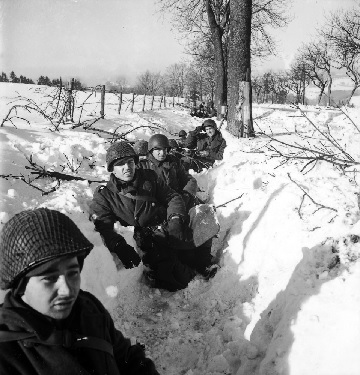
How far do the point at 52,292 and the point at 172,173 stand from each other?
412 cm

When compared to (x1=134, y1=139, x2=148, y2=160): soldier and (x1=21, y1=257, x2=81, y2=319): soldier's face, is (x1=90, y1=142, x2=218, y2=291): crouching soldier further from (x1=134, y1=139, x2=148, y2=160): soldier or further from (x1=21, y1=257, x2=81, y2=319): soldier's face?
(x1=134, y1=139, x2=148, y2=160): soldier

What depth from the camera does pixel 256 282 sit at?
326cm

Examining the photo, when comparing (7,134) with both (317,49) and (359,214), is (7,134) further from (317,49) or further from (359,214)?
(317,49)

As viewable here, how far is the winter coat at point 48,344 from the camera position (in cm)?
137

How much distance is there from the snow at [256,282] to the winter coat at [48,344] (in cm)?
112

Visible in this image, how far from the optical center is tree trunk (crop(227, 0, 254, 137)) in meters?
8.50

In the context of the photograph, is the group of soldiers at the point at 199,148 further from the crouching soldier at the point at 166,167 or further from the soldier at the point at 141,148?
the crouching soldier at the point at 166,167

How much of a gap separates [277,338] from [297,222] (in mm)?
1431

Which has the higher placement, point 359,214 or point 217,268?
point 359,214

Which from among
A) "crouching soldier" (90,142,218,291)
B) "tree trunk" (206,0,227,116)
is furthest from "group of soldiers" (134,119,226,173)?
"tree trunk" (206,0,227,116)

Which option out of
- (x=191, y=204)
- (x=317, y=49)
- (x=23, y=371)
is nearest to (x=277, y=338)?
(x=23, y=371)

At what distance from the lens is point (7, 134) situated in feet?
18.4

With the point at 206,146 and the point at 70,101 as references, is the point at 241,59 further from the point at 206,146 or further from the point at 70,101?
the point at 70,101

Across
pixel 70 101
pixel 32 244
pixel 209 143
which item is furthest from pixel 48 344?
pixel 70 101
